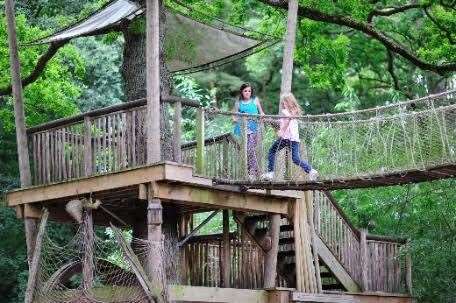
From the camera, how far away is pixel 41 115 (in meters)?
24.8

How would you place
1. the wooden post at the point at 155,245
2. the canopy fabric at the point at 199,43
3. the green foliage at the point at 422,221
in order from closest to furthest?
the wooden post at the point at 155,245
the green foliage at the point at 422,221
the canopy fabric at the point at 199,43

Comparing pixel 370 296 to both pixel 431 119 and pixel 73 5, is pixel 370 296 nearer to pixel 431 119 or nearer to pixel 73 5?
pixel 431 119

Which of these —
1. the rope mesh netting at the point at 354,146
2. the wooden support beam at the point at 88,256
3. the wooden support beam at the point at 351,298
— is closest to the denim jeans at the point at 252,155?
the rope mesh netting at the point at 354,146

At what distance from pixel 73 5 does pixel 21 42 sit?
6140 mm

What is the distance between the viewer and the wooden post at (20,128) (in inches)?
782

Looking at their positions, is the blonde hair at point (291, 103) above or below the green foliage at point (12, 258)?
above

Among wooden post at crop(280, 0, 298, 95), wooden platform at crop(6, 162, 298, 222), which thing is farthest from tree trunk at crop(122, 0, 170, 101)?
wooden post at crop(280, 0, 298, 95)

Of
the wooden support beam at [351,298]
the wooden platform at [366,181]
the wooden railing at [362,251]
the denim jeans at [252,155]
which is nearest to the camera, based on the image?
the wooden platform at [366,181]

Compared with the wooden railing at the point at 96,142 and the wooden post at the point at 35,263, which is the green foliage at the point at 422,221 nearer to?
the wooden railing at the point at 96,142

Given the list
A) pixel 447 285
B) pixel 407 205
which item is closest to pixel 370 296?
pixel 447 285

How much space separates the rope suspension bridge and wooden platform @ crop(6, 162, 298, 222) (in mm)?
224

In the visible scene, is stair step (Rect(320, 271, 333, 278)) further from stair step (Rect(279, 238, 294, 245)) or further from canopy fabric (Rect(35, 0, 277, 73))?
canopy fabric (Rect(35, 0, 277, 73))

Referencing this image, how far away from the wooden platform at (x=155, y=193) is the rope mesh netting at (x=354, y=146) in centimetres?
51

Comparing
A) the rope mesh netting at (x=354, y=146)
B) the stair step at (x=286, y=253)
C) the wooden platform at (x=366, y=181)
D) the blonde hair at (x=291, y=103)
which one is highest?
the blonde hair at (x=291, y=103)
